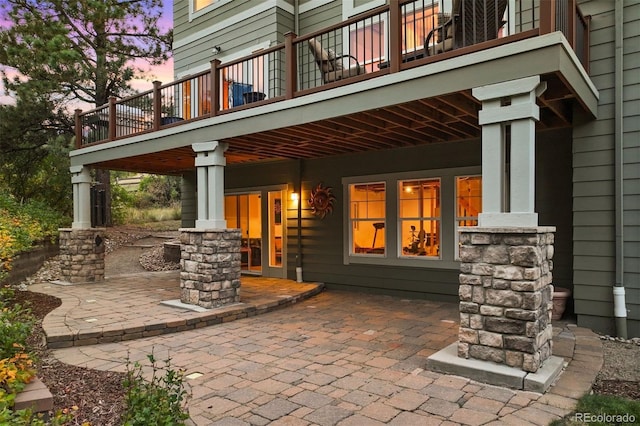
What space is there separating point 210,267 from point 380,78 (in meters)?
3.52

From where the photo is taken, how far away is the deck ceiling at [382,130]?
4.69 metres

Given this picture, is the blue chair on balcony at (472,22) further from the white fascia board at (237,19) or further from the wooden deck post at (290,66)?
the white fascia board at (237,19)

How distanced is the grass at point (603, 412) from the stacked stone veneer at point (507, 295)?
457mm

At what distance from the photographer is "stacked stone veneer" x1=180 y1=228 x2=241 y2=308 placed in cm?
621

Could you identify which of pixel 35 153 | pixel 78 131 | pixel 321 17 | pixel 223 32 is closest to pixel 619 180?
pixel 321 17

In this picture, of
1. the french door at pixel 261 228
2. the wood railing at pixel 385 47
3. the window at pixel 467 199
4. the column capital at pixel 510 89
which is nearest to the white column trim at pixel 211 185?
the wood railing at pixel 385 47

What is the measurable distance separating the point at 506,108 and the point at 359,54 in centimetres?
450

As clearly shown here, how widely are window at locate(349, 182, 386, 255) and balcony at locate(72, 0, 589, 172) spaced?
88 cm

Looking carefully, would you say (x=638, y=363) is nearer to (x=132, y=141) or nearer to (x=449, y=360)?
(x=449, y=360)

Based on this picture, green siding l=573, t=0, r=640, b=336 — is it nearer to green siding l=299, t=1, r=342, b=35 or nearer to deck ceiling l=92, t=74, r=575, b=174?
deck ceiling l=92, t=74, r=575, b=174

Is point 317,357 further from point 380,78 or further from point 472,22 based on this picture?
point 472,22

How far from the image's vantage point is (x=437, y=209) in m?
7.14

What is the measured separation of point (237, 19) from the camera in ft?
28.9

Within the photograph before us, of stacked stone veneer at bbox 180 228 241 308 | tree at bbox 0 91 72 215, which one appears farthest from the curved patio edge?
tree at bbox 0 91 72 215
